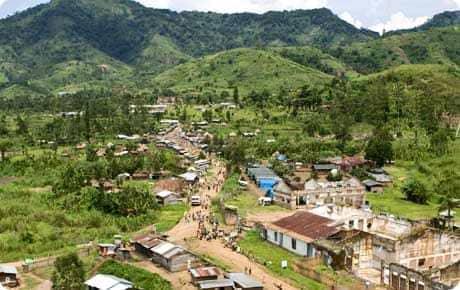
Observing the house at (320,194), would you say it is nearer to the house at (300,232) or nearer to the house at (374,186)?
the house at (374,186)

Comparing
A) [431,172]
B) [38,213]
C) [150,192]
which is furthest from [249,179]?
[38,213]

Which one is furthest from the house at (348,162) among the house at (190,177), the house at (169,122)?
the house at (169,122)

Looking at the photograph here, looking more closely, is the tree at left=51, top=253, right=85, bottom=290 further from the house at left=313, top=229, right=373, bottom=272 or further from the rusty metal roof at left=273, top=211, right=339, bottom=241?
the rusty metal roof at left=273, top=211, right=339, bottom=241

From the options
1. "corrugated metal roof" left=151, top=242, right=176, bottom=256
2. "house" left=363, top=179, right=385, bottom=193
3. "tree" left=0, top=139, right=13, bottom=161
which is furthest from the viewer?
"tree" left=0, top=139, right=13, bottom=161

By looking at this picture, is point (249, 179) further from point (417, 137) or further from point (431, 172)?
point (417, 137)

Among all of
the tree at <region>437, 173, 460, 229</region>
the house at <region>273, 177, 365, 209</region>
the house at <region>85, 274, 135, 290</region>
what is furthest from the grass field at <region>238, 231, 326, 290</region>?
the tree at <region>437, 173, 460, 229</region>

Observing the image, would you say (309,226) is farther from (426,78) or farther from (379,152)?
(426,78)
